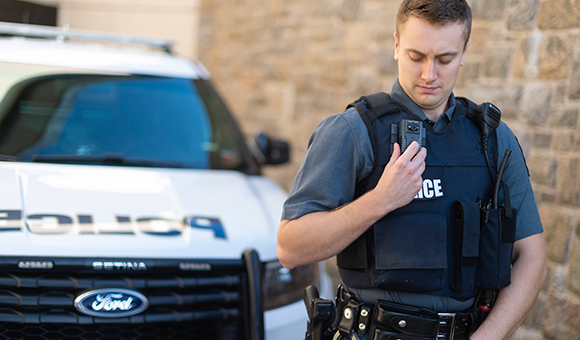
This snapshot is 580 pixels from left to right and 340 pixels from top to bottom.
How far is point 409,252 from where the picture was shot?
168cm

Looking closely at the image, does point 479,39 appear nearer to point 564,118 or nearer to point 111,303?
point 564,118

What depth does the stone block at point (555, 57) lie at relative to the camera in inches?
130

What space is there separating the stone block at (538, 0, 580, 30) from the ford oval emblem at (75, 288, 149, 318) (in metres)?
2.78

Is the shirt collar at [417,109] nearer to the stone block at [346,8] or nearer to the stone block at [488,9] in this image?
the stone block at [488,9]

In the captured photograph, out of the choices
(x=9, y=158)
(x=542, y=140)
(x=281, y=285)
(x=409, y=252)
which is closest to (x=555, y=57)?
(x=542, y=140)

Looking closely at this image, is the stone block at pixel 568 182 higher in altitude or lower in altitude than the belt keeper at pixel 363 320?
higher

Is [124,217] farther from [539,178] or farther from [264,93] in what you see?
[264,93]

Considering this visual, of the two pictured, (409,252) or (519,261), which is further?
(519,261)

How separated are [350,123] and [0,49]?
264cm

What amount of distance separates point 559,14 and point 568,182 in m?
1.00

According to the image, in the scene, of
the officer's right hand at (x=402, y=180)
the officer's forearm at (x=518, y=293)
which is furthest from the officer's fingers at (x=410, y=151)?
the officer's forearm at (x=518, y=293)

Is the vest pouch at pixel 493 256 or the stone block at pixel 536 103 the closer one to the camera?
the vest pouch at pixel 493 256

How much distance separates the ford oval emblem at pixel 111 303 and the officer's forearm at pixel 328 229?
0.84 meters

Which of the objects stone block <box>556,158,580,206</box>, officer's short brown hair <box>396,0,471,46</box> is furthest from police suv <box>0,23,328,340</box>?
stone block <box>556,158,580,206</box>
